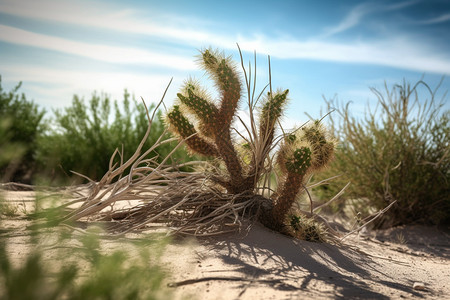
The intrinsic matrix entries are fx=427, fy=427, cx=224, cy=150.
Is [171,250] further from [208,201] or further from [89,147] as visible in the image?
[89,147]

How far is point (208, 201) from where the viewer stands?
3.55 metres

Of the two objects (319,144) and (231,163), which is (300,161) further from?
(231,163)

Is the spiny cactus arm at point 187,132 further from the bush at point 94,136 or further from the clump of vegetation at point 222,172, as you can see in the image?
the bush at point 94,136

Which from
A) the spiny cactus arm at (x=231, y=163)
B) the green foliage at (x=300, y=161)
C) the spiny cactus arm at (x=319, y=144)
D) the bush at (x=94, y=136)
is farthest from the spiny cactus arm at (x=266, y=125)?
the bush at (x=94, y=136)

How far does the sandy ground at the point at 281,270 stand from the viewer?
2252 mm

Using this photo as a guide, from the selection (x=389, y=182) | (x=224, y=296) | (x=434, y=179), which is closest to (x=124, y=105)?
(x=389, y=182)

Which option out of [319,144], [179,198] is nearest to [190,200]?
[179,198]

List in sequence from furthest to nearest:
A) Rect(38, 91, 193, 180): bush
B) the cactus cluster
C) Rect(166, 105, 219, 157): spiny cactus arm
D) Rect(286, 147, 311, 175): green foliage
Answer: Rect(38, 91, 193, 180): bush, Rect(166, 105, 219, 157): spiny cactus arm, the cactus cluster, Rect(286, 147, 311, 175): green foliage

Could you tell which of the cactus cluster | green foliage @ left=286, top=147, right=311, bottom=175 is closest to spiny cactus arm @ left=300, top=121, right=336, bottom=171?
the cactus cluster

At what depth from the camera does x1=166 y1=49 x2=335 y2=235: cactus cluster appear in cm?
343

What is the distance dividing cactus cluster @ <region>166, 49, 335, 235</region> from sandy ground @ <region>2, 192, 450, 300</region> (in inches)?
14.7

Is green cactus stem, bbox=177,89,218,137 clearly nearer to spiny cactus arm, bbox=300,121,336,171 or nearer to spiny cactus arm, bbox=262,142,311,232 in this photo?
spiny cactus arm, bbox=262,142,311,232

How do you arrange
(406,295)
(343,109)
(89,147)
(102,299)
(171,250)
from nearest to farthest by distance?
(102,299) < (406,295) < (171,250) < (343,109) < (89,147)

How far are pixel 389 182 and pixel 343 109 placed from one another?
1388mm
